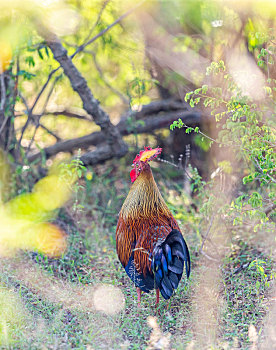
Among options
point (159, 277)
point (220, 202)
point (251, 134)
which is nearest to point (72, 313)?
point (159, 277)

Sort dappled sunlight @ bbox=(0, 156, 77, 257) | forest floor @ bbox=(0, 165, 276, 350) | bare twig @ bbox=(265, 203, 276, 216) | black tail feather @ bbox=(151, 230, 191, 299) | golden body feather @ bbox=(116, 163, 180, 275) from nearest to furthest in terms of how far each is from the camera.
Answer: forest floor @ bbox=(0, 165, 276, 350)
black tail feather @ bbox=(151, 230, 191, 299)
golden body feather @ bbox=(116, 163, 180, 275)
bare twig @ bbox=(265, 203, 276, 216)
dappled sunlight @ bbox=(0, 156, 77, 257)

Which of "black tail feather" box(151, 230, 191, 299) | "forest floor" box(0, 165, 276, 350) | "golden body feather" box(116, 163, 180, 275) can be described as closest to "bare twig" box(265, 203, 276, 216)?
"forest floor" box(0, 165, 276, 350)

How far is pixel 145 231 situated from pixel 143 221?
3.4 inches

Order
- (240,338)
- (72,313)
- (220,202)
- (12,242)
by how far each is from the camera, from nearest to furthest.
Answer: (240,338) < (72,313) < (220,202) < (12,242)

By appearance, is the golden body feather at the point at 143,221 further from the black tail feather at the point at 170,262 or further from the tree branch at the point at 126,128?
the tree branch at the point at 126,128

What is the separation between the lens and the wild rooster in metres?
3.40

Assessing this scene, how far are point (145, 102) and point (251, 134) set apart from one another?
11.3ft

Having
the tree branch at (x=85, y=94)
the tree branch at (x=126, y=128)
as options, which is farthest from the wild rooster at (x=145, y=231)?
the tree branch at (x=126, y=128)

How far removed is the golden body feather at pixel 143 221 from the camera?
3.51 metres

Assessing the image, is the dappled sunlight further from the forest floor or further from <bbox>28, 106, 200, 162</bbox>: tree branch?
<bbox>28, 106, 200, 162</bbox>: tree branch

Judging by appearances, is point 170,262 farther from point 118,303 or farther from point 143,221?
point 118,303

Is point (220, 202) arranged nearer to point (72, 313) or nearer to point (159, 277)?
point (159, 277)

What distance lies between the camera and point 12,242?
4754 millimetres

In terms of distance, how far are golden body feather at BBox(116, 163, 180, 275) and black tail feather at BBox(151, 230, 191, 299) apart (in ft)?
0.50
